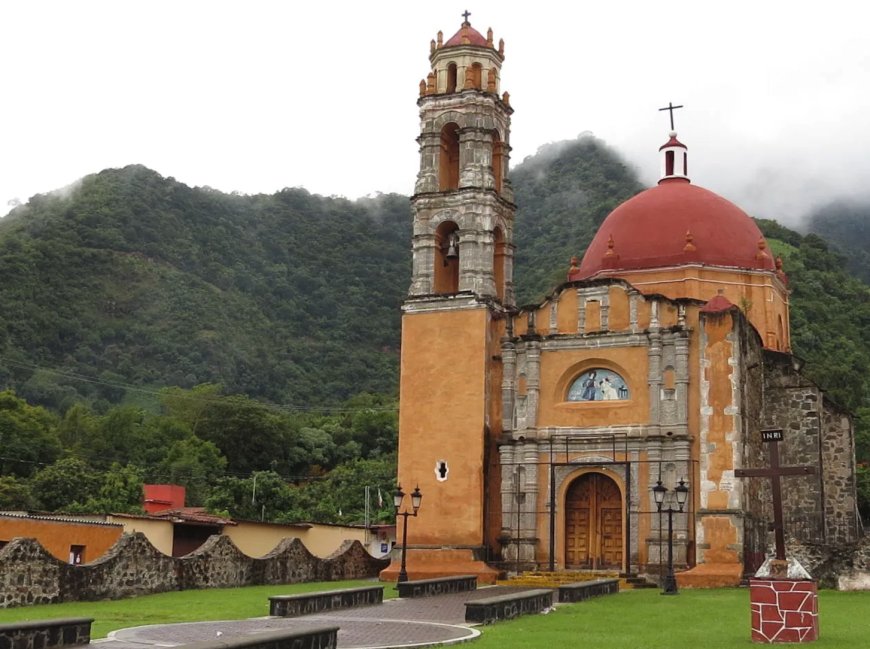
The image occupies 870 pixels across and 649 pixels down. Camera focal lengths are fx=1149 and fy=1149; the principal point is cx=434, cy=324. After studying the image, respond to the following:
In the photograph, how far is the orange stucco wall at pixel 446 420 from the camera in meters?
26.6

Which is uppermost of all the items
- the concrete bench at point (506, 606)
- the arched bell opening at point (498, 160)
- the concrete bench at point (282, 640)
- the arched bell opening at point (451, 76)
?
the arched bell opening at point (451, 76)

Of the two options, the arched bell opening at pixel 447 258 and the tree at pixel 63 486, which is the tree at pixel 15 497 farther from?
the arched bell opening at pixel 447 258

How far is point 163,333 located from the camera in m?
75.1

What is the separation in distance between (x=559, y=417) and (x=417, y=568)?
4.77 meters

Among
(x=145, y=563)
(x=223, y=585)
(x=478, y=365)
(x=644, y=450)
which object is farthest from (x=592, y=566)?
(x=145, y=563)

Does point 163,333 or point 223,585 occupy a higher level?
point 163,333

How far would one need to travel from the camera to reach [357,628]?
46.0 ft

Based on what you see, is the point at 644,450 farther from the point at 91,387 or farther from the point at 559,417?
the point at 91,387

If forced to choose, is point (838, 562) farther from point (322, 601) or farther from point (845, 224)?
point (845, 224)

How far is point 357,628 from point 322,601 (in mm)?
2619

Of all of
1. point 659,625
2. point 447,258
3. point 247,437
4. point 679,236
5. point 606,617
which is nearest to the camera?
point 659,625

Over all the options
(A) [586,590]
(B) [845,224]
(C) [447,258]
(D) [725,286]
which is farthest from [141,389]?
(B) [845,224]

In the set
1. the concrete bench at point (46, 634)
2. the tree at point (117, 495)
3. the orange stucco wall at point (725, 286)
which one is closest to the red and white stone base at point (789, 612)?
the concrete bench at point (46, 634)

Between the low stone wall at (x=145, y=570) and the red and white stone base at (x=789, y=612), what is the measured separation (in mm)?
11085
